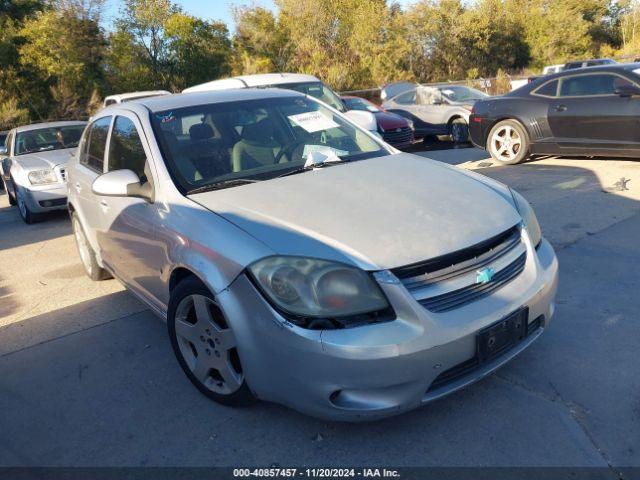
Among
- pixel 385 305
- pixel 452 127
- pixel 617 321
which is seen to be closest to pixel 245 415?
pixel 385 305

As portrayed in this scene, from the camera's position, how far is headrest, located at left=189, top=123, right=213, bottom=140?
3.64 meters

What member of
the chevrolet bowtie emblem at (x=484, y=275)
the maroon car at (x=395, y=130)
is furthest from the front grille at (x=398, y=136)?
the chevrolet bowtie emblem at (x=484, y=275)

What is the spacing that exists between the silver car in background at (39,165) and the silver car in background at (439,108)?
→ 7549 millimetres

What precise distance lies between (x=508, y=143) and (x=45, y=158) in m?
7.31

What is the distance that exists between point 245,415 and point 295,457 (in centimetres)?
46

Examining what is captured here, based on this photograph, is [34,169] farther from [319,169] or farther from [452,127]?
[452,127]

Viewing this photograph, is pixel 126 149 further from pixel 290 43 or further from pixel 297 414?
pixel 290 43

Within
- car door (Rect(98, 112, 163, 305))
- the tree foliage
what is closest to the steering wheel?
car door (Rect(98, 112, 163, 305))

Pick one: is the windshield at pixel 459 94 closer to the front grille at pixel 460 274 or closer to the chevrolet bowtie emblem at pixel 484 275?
the front grille at pixel 460 274

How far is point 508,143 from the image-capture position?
29.1ft

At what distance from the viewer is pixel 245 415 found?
296 cm

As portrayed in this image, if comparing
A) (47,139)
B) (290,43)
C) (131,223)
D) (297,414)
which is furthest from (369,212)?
(290,43)

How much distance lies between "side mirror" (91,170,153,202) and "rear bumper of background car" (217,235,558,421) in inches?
44.6

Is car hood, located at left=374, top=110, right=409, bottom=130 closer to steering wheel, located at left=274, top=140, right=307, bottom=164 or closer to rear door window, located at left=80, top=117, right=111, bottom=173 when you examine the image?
rear door window, located at left=80, top=117, right=111, bottom=173
